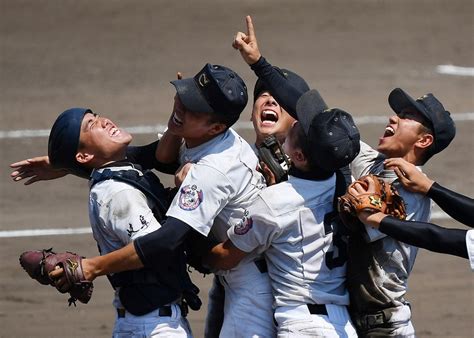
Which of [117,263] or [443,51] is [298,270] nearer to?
[117,263]

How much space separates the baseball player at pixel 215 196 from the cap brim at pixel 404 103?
0.93 metres

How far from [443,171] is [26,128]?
4747 millimetres

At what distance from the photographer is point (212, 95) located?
6219mm

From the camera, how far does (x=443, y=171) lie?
12102 mm

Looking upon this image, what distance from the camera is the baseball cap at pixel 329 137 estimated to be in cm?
604

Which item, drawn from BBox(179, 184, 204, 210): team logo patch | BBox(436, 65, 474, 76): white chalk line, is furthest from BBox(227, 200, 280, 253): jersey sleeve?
BBox(436, 65, 474, 76): white chalk line

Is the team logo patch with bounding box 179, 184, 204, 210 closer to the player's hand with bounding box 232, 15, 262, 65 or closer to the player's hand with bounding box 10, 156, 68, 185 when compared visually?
the player's hand with bounding box 232, 15, 262, 65

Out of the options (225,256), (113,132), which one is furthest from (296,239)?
(113,132)

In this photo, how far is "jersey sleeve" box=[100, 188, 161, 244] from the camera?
606 centimetres

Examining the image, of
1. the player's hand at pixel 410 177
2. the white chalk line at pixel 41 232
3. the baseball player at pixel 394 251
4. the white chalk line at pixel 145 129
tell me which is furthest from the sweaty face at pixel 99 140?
the white chalk line at pixel 145 129

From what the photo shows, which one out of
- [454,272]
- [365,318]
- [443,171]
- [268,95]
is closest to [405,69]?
[443,171]

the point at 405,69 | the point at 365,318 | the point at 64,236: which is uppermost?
the point at 365,318

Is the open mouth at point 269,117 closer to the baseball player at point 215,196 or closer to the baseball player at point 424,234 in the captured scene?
the baseball player at point 215,196

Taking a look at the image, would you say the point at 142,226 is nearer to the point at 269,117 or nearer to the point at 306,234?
the point at 306,234
